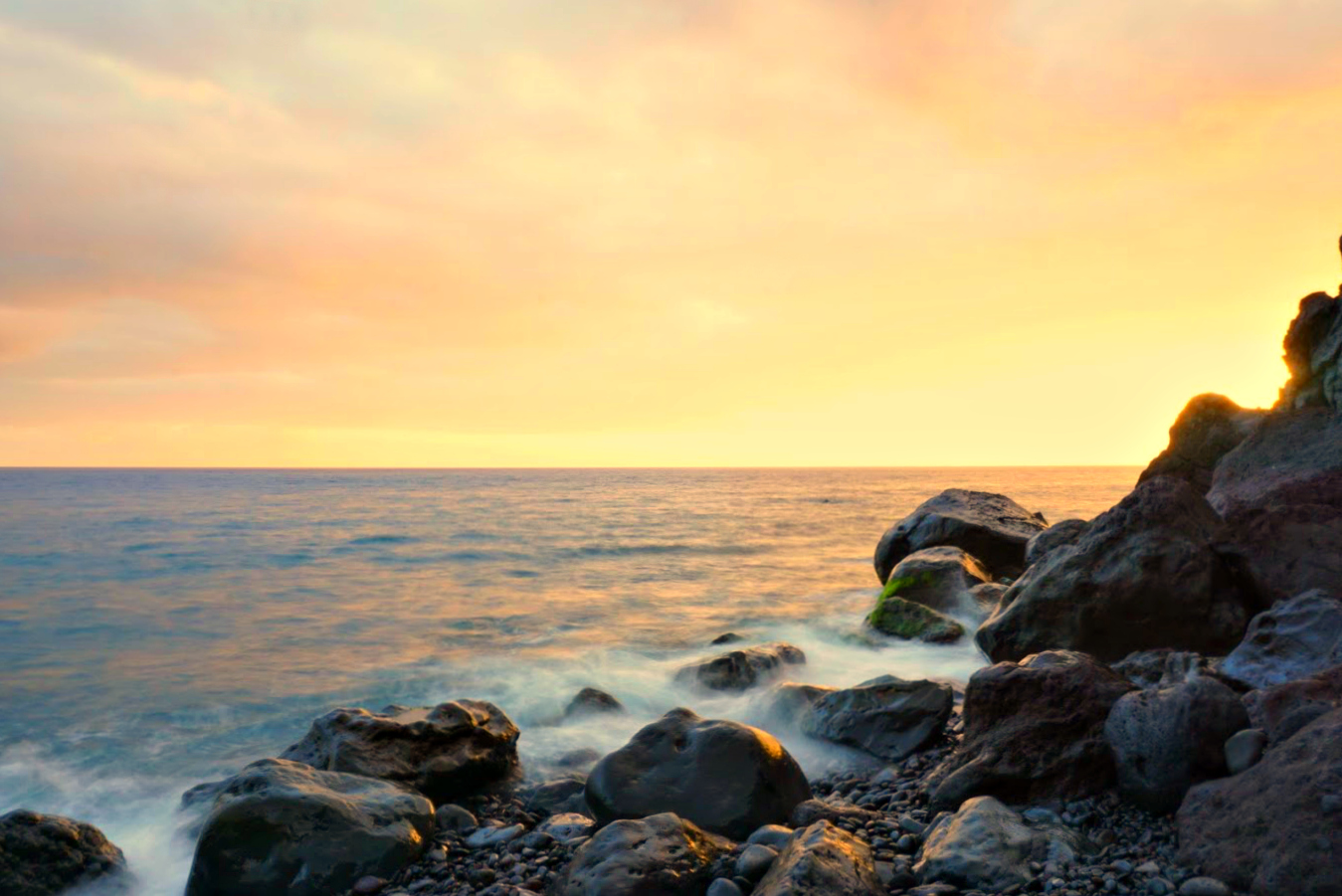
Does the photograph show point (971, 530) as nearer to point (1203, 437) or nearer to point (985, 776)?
point (1203, 437)

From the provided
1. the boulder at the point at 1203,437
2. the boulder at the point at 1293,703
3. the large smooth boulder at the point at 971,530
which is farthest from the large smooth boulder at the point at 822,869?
the large smooth boulder at the point at 971,530

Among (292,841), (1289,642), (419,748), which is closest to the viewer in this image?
(292,841)

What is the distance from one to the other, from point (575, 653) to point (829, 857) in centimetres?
938

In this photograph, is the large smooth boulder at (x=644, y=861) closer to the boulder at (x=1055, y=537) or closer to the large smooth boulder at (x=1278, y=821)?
the large smooth boulder at (x=1278, y=821)

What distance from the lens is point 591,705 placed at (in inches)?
390

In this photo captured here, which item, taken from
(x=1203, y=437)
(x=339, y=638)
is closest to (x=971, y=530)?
(x=1203, y=437)

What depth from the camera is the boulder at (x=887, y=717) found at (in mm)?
7398

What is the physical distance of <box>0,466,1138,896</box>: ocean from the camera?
891 centimetres

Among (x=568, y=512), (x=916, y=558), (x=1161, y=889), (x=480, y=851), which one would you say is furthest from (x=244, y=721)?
(x=568, y=512)

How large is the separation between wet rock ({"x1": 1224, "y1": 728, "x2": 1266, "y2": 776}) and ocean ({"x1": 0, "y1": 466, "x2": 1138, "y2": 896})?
3.55 m

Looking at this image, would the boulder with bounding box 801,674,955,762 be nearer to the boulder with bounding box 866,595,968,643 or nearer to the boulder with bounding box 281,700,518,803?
the boulder with bounding box 281,700,518,803

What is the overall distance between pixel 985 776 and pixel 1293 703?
181cm

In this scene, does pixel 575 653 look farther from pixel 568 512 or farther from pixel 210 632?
pixel 568 512

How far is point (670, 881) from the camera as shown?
15.3ft
